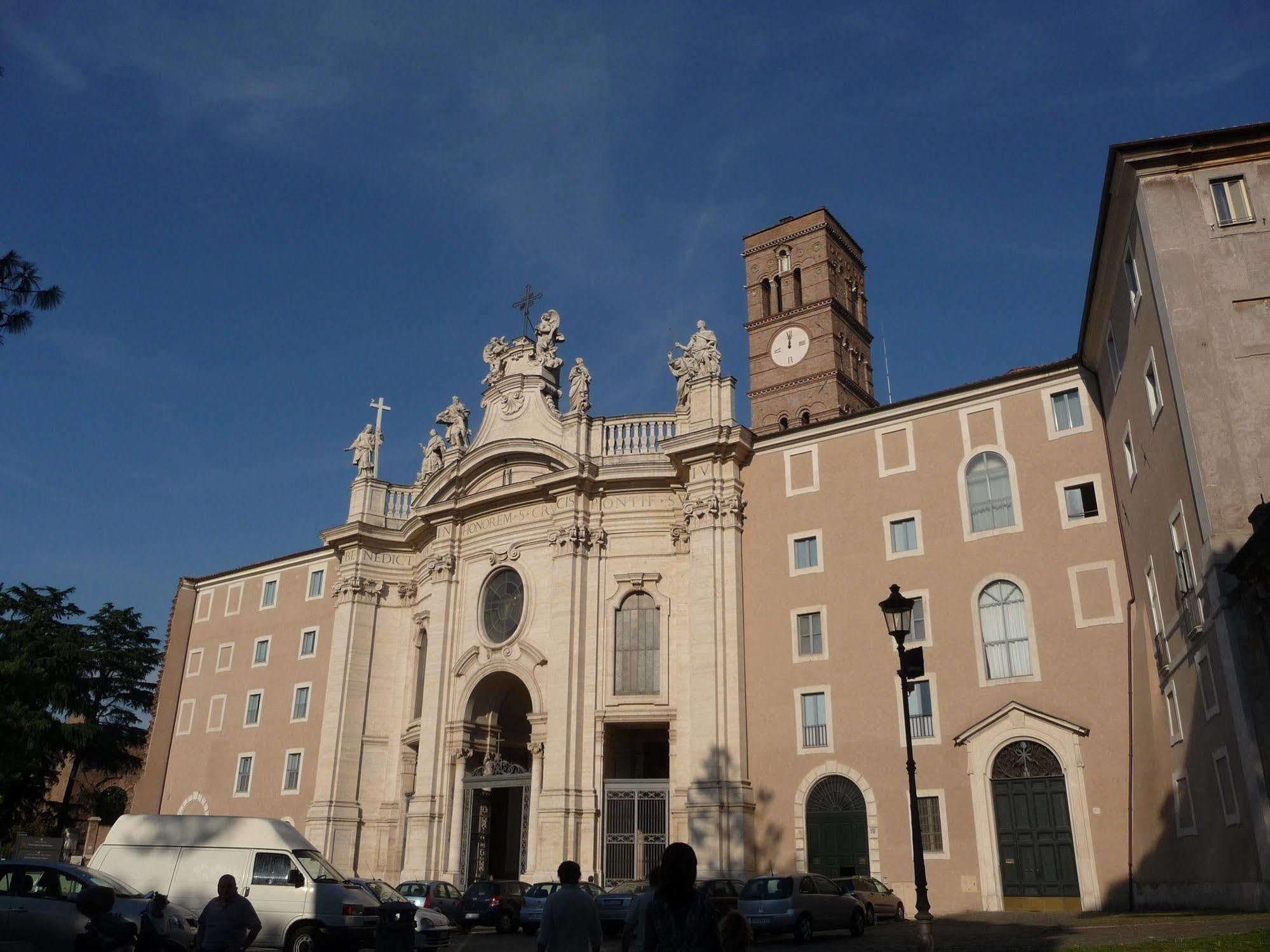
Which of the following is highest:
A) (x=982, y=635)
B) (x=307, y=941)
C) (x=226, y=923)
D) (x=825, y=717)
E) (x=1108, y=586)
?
(x=1108, y=586)

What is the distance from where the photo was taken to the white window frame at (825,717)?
28.1 meters

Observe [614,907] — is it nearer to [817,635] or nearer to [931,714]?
[931,714]

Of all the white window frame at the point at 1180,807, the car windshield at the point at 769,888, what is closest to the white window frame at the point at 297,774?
the car windshield at the point at 769,888

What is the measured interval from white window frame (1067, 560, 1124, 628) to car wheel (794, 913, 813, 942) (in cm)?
1030

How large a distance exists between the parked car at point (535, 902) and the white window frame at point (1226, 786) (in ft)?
43.0

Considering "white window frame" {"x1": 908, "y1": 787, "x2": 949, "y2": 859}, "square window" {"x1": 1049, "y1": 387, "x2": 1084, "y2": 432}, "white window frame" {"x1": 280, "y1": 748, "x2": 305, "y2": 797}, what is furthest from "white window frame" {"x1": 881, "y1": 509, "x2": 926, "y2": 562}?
"white window frame" {"x1": 280, "y1": 748, "x2": 305, "y2": 797}

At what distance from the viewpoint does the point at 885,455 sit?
2988 cm

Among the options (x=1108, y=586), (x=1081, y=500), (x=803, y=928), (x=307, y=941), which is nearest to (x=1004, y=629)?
(x=1108, y=586)

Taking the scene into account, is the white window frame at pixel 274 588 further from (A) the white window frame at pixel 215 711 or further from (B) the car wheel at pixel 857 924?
(B) the car wheel at pixel 857 924

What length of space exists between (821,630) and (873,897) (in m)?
7.55

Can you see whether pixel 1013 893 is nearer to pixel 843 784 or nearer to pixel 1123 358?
pixel 843 784

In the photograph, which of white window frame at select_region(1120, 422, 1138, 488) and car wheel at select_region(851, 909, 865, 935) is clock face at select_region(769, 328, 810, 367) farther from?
car wheel at select_region(851, 909, 865, 935)

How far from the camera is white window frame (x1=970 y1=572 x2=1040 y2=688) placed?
25.6m

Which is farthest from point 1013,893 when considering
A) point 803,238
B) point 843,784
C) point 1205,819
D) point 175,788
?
point 803,238
